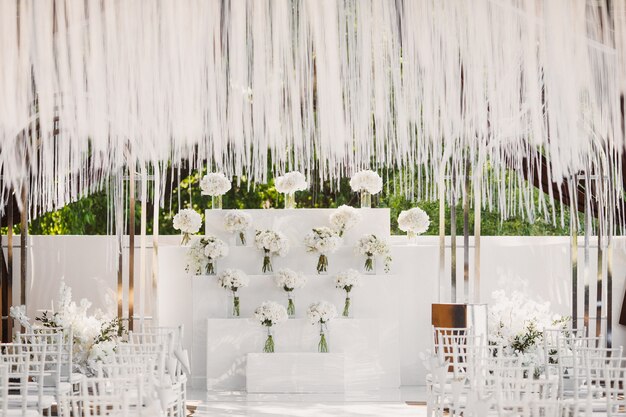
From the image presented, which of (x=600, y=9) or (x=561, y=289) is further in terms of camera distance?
(x=561, y=289)

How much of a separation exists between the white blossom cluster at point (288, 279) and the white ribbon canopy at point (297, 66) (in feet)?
19.3

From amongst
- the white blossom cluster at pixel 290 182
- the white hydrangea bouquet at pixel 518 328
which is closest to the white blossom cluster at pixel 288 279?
the white blossom cluster at pixel 290 182

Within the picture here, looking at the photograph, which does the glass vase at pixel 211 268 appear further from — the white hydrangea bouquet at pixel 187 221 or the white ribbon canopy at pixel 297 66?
the white ribbon canopy at pixel 297 66

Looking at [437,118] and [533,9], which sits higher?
[533,9]

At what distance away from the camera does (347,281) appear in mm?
9750

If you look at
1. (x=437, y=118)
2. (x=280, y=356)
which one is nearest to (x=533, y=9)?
(x=437, y=118)

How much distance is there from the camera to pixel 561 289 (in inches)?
412

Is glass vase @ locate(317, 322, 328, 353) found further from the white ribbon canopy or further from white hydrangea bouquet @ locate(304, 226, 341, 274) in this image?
the white ribbon canopy

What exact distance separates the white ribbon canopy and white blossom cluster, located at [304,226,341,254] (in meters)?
6.01

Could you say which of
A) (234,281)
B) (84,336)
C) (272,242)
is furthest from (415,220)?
(84,336)

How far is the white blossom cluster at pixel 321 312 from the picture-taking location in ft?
31.2

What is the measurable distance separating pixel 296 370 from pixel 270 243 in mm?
1334

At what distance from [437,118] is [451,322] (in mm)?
5496

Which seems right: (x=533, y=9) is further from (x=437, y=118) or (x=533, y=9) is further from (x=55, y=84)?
(x=55, y=84)
